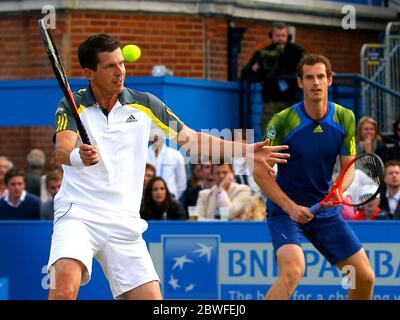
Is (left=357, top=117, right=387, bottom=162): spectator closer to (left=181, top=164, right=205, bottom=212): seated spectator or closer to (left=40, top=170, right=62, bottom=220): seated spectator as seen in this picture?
(left=181, top=164, right=205, bottom=212): seated spectator

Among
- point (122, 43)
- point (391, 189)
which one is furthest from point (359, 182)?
point (122, 43)

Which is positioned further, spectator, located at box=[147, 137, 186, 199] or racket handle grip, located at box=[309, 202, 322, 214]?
spectator, located at box=[147, 137, 186, 199]

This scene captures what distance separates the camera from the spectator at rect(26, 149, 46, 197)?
51.4 feet

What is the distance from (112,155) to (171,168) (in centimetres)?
618

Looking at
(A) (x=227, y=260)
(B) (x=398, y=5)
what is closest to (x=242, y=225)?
(A) (x=227, y=260)

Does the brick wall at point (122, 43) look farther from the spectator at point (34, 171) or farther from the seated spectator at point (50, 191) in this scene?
the seated spectator at point (50, 191)

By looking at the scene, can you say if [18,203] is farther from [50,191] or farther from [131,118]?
[131,118]

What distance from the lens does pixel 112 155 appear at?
8.73 meters

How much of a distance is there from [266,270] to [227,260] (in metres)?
0.36

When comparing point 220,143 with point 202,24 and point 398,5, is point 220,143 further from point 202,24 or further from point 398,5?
point 398,5

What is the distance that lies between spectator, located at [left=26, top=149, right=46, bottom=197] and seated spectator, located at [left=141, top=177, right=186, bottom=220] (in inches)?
86.3

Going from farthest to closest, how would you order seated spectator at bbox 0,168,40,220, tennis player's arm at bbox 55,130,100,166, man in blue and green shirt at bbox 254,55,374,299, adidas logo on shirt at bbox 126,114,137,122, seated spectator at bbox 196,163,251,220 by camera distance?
1. seated spectator at bbox 0,168,40,220
2. seated spectator at bbox 196,163,251,220
3. man in blue and green shirt at bbox 254,55,374,299
4. adidas logo on shirt at bbox 126,114,137,122
5. tennis player's arm at bbox 55,130,100,166

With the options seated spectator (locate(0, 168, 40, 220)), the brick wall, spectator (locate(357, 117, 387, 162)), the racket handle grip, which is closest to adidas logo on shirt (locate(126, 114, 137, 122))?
the racket handle grip

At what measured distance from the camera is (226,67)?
1828 centimetres
